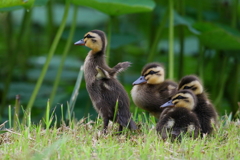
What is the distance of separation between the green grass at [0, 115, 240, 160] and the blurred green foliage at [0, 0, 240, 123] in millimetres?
1862

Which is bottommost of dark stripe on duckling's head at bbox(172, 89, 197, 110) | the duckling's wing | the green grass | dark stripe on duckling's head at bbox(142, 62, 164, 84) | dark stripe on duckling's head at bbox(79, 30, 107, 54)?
the green grass

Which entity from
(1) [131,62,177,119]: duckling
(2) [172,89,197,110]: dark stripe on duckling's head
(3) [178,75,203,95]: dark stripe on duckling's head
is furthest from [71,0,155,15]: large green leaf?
(2) [172,89,197,110]: dark stripe on duckling's head

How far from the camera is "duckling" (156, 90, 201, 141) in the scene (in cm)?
376

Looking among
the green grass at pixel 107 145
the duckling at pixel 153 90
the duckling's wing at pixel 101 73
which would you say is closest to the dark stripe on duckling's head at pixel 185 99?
the green grass at pixel 107 145

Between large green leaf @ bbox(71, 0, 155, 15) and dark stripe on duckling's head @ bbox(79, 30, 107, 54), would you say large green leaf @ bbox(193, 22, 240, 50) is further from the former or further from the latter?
dark stripe on duckling's head @ bbox(79, 30, 107, 54)

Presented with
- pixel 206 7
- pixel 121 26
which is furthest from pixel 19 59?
pixel 206 7

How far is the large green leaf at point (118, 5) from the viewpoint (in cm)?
535

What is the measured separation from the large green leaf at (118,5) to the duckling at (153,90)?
3.48 feet

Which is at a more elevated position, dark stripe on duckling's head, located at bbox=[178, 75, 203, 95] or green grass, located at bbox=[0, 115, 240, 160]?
dark stripe on duckling's head, located at bbox=[178, 75, 203, 95]

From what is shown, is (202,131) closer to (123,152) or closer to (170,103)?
(170,103)

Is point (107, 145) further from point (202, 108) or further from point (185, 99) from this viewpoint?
point (202, 108)

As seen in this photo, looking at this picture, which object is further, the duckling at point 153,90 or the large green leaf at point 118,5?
the large green leaf at point 118,5

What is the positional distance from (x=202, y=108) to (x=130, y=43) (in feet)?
9.82

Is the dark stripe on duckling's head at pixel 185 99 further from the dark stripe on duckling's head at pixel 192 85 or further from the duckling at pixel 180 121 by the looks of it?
the dark stripe on duckling's head at pixel 192 85
